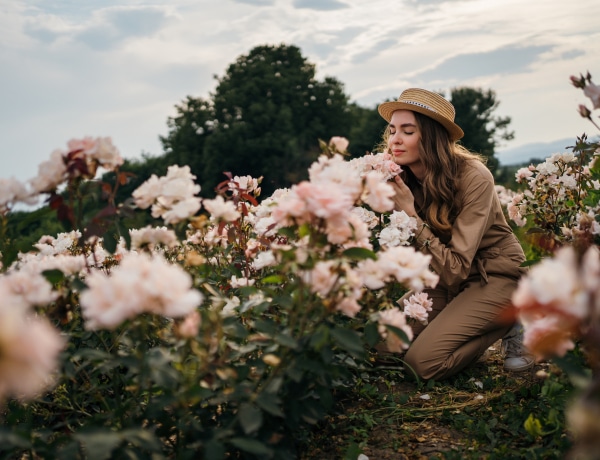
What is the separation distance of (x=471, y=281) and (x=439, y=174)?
72 cm

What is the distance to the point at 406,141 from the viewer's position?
357 cm

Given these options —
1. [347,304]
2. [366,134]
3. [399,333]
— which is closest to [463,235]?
[399,333]

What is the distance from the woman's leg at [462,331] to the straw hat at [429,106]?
963 millimetres

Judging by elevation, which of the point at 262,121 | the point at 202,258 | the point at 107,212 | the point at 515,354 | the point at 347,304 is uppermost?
the point at 262,121

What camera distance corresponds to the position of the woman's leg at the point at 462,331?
3.44 meters

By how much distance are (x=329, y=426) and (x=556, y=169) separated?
2260 mm

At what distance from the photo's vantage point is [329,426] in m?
2.77

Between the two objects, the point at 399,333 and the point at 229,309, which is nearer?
the point at 399,333

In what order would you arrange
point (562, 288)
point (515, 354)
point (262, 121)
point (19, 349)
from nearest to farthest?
point (19, 349), point (562, 288), point (515, 354), point (262, 121)

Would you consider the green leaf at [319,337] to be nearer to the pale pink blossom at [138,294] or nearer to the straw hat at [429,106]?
the pale pink blossom at [138,294]

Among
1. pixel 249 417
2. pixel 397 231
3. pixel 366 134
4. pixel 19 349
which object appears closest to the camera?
pixel 19 349

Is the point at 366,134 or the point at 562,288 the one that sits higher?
the point at 366,134

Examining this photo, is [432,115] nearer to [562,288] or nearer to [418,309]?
[418,309]

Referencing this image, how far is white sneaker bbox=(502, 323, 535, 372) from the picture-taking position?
3.53m
